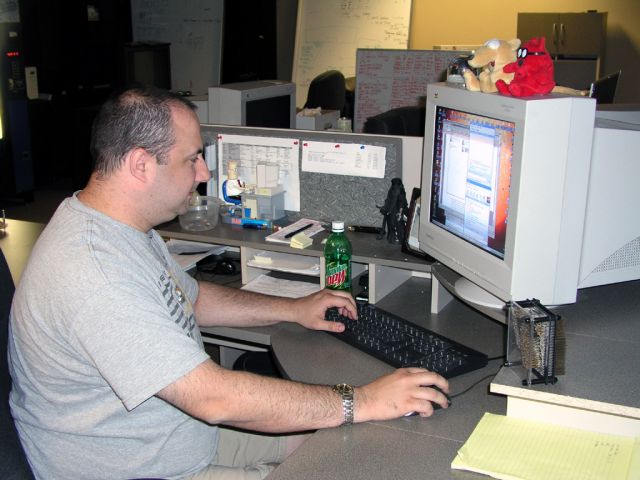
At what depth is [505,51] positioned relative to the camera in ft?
5.10

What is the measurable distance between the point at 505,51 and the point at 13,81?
15.6ft

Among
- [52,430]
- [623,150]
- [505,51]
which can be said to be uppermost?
[505,51]

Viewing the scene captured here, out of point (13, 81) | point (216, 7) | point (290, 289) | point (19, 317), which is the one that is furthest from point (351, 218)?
point (216, 7)

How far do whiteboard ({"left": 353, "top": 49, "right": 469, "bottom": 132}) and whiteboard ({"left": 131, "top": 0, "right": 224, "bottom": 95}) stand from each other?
2386 mm

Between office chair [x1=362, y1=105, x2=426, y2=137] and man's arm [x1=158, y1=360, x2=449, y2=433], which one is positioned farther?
office chair [x1=362, y1=105, x2=426, y2=137]

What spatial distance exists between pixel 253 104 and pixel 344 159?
690 millimetres

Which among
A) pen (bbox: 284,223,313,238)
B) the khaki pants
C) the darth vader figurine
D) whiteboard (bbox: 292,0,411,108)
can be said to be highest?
whiteboard (bbox: 292,0,411,108)

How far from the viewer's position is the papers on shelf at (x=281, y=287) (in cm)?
211

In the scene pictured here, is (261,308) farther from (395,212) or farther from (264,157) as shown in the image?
(264,157)

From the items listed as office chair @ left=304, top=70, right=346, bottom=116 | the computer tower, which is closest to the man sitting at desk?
office chair @ left=304, top=70, right=346, bottom=116

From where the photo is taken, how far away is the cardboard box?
3.73 meters

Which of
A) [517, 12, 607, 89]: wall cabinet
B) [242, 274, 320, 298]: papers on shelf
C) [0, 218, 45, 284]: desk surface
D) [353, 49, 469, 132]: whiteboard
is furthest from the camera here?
[517, 12, 607, 89]: wall cabinet

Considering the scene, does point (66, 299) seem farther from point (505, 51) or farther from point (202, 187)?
point (202, 187)

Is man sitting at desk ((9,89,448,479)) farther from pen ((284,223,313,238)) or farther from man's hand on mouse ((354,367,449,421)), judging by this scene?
pen ((284,223,313,238))
